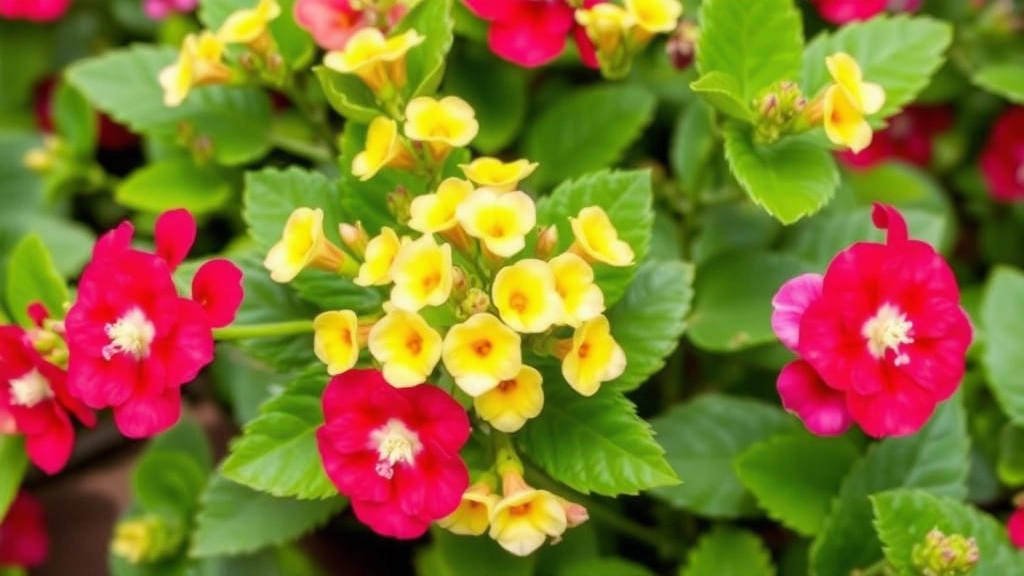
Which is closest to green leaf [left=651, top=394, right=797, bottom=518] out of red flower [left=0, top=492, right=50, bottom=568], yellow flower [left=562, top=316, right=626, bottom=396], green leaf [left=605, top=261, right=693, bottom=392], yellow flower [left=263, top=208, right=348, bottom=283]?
green leaf [left=605, top=261, right=693, bottom=392]

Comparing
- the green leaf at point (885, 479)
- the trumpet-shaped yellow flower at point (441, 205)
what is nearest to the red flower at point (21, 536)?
the trumpet-shaped yellow flower at point (441, 205)

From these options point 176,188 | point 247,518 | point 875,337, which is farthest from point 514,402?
point 176,188

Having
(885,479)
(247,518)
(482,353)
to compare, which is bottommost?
(247,518)

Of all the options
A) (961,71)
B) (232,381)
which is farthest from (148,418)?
(961,71)

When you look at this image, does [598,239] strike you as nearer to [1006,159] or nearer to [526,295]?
[526,295]

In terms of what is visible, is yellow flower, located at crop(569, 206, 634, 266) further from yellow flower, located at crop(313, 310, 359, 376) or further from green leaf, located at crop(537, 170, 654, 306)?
yellow flower, located at crop(313, 310, 359, 376)
